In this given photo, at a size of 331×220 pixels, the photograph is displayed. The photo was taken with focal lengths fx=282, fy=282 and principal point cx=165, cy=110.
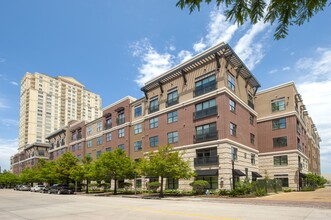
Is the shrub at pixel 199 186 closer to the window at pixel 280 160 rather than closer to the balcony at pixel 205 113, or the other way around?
the balcony at pixel 205 113

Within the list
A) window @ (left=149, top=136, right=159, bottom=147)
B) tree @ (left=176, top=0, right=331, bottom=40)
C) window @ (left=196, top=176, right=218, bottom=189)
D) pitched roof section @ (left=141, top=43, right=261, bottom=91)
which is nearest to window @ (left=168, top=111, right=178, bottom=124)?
window @ (left=149, top=136, right=159, bottom=147)

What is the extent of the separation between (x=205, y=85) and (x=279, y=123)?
1567cm

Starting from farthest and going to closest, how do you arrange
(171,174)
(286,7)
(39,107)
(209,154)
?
(39,107) → (209,154) → (171,174) → (286,7)

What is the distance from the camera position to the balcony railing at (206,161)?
113ft

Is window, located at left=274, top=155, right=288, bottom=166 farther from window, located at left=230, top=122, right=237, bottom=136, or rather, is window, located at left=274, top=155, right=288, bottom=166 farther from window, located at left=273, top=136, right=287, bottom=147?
window, located at left=230, top=122, right=237, bottom=136

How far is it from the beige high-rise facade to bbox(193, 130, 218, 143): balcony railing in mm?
130960

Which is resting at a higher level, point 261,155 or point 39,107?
point 39,107

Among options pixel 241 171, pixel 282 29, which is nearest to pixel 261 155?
pixel 241 171

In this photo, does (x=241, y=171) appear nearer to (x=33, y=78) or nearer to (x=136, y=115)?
(x=136, y=115)

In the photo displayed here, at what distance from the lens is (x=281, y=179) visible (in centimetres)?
4288

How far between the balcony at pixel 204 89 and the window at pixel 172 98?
3.84 meters

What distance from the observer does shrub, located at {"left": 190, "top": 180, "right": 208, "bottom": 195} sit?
108 ft

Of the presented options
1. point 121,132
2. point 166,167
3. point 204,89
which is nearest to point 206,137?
point 204,89

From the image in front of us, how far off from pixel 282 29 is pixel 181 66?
36900 millimetres
